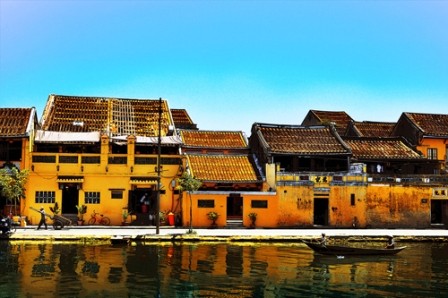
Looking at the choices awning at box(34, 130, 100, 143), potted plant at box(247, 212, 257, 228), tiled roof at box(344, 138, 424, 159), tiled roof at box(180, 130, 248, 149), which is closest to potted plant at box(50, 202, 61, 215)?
awning at box(34, 130, 100, 143)

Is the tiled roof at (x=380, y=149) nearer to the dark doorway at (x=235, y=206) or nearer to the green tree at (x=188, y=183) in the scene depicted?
the dark doorway at (x=235, y=206)

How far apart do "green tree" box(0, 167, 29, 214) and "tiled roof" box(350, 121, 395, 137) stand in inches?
1281

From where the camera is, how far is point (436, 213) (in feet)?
139

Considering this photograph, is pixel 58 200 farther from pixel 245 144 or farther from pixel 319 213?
pixel 319 213

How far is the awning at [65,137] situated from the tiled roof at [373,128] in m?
26.9

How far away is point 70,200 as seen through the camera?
3944cm

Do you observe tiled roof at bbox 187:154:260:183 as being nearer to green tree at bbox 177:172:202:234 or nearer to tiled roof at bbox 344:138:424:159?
green tree at bbox 177:172:202:234

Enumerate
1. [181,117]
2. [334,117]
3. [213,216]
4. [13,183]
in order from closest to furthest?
[13,183], [213,216], [181,117], [334,117]

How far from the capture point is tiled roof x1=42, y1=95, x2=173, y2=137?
143 ft

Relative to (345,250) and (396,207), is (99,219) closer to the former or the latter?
(345,250)

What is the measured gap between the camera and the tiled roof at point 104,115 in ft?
143

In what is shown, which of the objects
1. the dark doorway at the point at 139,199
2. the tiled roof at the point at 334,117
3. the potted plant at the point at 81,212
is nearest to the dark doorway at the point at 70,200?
the potted plant at the point at 81,212

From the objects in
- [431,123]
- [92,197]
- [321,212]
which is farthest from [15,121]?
[431,123]

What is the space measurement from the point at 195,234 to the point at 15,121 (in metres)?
17.6
